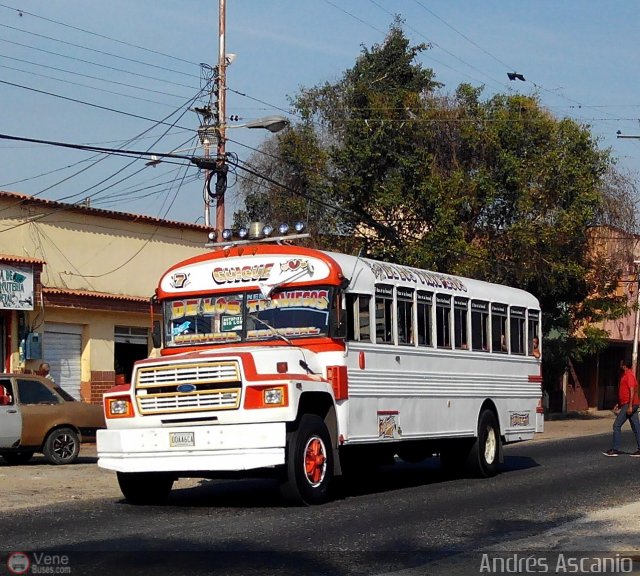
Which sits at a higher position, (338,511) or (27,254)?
(27,254)

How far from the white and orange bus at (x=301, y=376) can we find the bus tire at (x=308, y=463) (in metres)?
0.02

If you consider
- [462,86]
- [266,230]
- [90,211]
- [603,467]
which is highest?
[462,86]

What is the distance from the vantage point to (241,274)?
14719 millimetres

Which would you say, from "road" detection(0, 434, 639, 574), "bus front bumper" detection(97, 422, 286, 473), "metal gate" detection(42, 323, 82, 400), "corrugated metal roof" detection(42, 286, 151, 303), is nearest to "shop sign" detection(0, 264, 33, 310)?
"corrugated metal roof" detection(42, 286, 151, 303)

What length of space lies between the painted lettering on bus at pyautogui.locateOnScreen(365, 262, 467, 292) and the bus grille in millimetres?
3095

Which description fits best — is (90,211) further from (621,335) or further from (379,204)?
(621,335)

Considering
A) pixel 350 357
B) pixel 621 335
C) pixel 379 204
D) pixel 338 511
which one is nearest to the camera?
pixel 338 511

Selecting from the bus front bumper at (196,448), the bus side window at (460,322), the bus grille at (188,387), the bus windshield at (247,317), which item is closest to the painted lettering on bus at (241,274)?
the bus windshield at (247,317)

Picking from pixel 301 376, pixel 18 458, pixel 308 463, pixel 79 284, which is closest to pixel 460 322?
pixel 301 376

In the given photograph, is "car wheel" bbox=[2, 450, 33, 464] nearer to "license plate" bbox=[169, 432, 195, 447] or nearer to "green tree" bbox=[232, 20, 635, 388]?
"license plate" bbox=[169, 432, 195, 447]

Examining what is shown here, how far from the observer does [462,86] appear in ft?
111

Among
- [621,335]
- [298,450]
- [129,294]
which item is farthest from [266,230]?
[621,335]

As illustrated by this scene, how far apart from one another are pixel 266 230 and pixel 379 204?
16915mm

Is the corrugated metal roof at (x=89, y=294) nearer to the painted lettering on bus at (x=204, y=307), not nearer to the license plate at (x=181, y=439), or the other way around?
the painted lettering on bus at (x=204, y=307)
